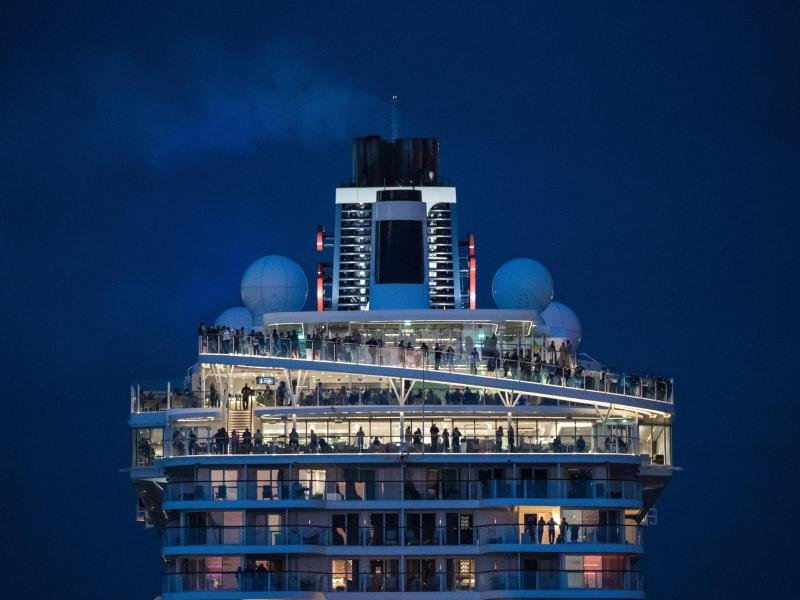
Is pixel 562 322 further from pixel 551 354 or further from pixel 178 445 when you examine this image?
pixel 178 445

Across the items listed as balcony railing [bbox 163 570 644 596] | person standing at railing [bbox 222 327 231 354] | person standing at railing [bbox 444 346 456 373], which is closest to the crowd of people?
person standing at railing [bbox 444 346 456 373]

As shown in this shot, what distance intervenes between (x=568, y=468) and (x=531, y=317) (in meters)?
8.34

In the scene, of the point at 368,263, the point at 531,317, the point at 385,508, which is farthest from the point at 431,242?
the point at 385,508

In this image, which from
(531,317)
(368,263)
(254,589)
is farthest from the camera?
(368,263)

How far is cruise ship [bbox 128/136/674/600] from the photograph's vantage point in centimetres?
11394

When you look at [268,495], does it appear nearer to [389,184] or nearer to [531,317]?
[531,317]

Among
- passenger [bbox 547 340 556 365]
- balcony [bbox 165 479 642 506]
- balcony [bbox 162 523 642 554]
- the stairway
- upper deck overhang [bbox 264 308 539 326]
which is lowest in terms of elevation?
balcony [bbox 162 523 642 554]

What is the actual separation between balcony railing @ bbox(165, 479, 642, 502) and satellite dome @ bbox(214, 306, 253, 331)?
68.5ft

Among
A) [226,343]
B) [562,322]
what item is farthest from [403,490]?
[562,322]

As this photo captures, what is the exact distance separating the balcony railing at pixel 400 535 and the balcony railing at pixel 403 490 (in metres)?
1.20

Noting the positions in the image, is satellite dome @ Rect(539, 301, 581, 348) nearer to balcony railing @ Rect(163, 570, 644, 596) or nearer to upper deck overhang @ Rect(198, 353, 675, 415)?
upper deck overhang @ Rect(198, 353, 675, 415)

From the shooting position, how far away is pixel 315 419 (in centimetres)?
11756

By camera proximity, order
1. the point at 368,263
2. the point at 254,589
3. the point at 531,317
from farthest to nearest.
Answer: the point at 368,263
the point at 531,317
the point at 254,589

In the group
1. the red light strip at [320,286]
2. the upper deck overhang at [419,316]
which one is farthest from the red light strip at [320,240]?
the upper deck overhang at [419,316]
